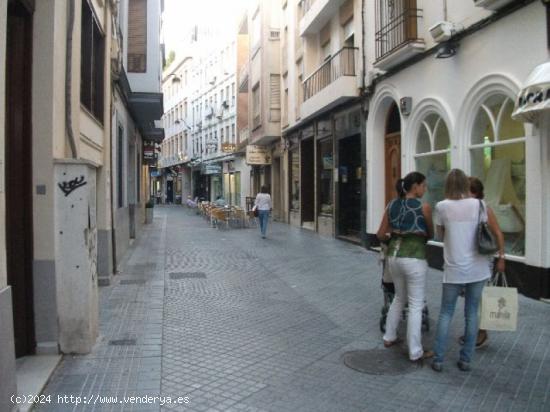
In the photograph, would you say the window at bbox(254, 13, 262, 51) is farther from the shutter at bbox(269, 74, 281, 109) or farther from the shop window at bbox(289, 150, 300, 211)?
the shop window at bbox(289, 150, 300, 211)

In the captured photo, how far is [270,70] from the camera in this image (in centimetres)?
2583

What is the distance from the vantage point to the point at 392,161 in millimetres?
14320

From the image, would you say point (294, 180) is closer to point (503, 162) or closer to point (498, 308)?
point (503, 162)

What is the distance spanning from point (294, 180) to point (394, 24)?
1212 cm

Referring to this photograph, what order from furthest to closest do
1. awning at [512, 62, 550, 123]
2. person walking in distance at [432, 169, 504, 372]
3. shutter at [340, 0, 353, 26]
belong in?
1. shutter at [340, 0, 353, 26]
2. awning at [512, 62, 550, 123]
3. person walking in distance at [432, 169, 504, 372]

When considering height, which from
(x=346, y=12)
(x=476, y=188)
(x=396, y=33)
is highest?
(x=346, y=12)

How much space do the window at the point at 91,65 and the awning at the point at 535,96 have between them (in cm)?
604

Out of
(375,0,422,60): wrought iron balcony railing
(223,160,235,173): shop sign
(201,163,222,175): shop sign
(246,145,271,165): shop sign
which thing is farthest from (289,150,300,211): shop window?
(201,163,222,175): shop sign

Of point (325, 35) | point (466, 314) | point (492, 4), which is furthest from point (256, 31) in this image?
point (466, 314)

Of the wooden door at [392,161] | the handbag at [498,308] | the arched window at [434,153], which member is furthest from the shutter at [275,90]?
the handbag at [498,308]

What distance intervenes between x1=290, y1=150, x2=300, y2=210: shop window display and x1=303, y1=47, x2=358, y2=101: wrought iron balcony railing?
169 inches

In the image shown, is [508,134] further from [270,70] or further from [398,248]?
[270,70]

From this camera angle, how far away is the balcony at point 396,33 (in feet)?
38.2

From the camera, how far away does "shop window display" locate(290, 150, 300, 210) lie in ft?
77.6
